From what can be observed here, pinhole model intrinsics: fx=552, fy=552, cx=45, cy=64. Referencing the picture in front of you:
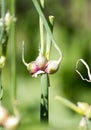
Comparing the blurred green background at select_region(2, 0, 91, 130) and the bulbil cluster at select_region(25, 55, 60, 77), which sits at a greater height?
the bulbil cluster at select_region(25, 55, 60, 77)

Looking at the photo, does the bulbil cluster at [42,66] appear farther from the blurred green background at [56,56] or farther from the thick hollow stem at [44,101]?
the blurred green background at [56,56]

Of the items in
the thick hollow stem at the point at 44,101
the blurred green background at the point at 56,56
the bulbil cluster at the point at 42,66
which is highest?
the bulbil cluster at the point at 42,66

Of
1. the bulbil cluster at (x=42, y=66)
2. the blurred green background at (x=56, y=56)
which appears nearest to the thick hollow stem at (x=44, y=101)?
the bulbil cluster at (x=42, y=66)

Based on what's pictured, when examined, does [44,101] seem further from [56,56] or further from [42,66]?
[56,56]

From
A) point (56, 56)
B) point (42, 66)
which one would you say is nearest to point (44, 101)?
point (42, 66)

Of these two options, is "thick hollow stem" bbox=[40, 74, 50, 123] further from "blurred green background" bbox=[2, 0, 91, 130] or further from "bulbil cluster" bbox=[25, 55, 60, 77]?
"blurred green background" bbox=[2, 0, 91, 130]

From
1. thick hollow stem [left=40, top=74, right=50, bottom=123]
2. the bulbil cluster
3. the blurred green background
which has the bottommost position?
the blurred green background

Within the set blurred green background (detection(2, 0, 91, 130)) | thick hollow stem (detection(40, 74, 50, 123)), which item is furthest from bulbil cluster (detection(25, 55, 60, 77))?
blurred green background (detection(2, 0, 91, 130))

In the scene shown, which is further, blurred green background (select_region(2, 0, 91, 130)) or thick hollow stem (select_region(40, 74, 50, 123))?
blurred green background (select_region(2, 0, 91, 130))

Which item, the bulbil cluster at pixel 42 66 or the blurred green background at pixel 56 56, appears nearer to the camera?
the bulbil cluster at pixel 42 66

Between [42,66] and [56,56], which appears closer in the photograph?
[42,66]
